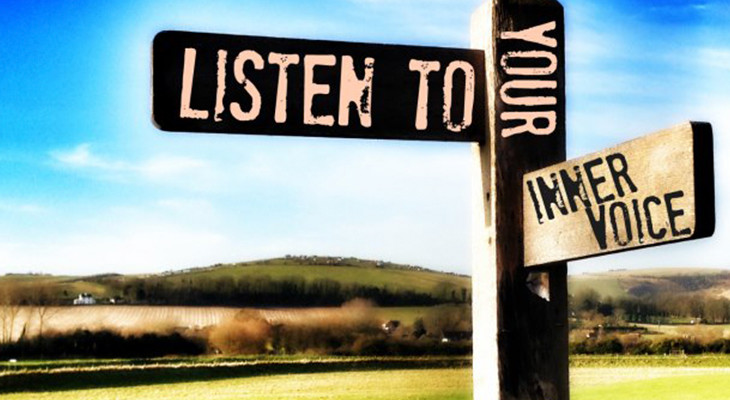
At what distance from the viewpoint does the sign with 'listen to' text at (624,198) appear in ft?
10.1

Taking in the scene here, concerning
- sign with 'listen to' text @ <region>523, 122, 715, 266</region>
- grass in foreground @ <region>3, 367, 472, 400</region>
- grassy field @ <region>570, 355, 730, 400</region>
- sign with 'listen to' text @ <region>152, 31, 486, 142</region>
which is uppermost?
sign with 'listen to' text @ <region>152, 31, 486, 142</region>

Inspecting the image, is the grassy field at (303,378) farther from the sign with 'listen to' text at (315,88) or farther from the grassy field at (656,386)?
the sign with 'listen to' text at (315,88)

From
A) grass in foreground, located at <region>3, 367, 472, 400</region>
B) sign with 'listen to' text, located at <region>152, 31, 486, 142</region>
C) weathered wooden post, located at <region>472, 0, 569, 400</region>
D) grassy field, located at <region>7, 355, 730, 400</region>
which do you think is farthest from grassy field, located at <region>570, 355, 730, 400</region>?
sign with 'listen to' text, located at <region>152, 31, 486, 142</region>

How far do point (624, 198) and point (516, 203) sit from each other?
0.65 metres

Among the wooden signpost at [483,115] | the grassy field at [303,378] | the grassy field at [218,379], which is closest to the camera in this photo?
the wooden signpost at [483,115]

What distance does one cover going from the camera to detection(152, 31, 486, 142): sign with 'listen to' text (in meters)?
3.80

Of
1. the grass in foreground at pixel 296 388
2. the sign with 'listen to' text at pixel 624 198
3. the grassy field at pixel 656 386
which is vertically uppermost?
the sign with 'listen to' text at pixel 624 198

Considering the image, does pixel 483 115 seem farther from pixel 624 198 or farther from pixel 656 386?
pixel 656 386

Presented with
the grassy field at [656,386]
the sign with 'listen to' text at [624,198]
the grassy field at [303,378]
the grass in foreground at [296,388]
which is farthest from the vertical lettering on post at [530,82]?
the grass in foreground at [296,388]

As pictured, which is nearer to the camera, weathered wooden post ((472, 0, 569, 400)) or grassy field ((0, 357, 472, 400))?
weathered wooden post ((472, 0, 569, 400))

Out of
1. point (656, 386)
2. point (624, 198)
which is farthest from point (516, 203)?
point (656, 386)

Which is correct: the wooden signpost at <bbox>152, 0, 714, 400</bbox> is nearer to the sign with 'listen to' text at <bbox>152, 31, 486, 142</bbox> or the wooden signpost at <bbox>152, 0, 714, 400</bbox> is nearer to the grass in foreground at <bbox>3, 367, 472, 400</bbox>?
the sign with 'listen to' text at <bbox>152, 31, 486, 142</bbox>

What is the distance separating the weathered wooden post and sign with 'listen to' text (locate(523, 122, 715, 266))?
11cm

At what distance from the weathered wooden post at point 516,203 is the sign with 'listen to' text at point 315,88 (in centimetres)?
11
